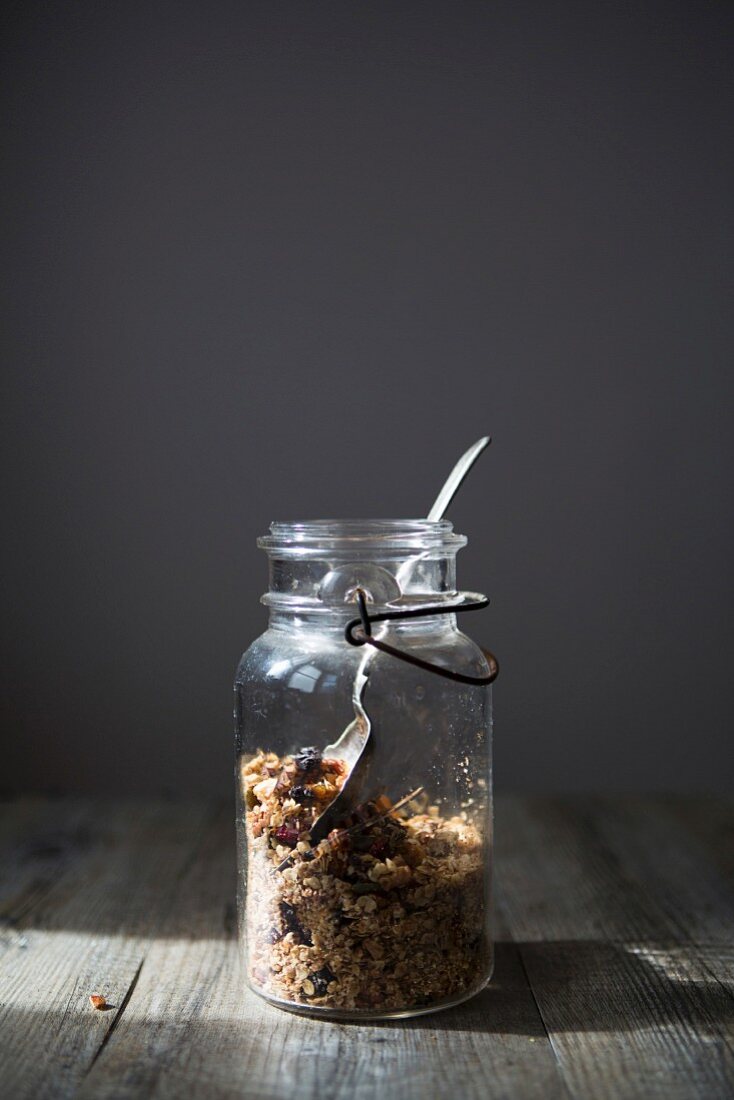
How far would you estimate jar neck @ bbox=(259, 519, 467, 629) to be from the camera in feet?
3.05

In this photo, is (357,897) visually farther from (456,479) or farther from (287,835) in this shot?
(456,479)

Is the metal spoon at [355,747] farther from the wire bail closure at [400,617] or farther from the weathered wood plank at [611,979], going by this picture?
the weathered wood plank at [611,979]

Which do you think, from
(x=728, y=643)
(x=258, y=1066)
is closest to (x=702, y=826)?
(x=728, y=643)

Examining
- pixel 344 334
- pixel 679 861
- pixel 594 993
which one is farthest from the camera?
pixel 344 334

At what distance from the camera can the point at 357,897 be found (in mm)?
894

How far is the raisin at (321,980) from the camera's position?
913 millimetres

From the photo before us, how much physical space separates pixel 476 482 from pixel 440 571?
0.92 metres

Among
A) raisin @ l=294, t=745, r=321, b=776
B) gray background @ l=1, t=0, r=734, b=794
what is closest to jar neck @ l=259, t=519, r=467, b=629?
raisin @ l=294, t=745, r=321, b=776

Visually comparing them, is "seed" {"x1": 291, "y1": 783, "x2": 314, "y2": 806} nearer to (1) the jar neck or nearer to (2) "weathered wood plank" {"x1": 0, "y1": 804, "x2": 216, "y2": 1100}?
(1) the jar neck

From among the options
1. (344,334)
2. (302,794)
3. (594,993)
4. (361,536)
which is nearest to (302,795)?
(302,794)

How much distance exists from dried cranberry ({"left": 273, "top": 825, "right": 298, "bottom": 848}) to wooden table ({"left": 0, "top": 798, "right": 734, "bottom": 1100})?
5.6 inches

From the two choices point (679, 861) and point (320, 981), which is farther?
point (679, 861)

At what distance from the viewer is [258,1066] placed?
85cm

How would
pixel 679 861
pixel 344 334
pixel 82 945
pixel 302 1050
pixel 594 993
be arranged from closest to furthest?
pixel 302 1050, pixel 594 993, pixel 82 945, pixel 679 861, pixel 344 334
